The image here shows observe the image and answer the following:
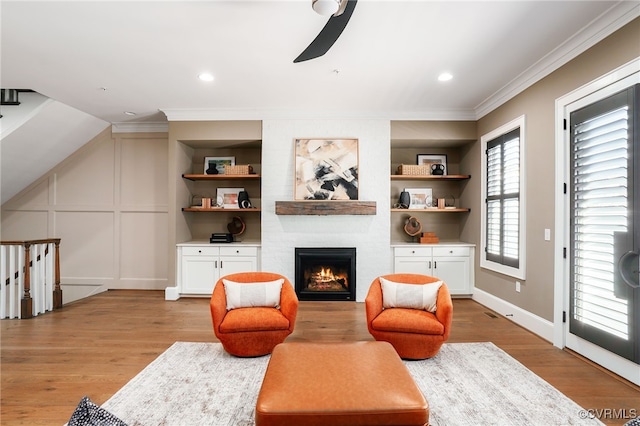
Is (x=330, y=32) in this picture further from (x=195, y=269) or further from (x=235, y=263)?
(x=195, y=269)

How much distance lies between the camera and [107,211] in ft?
19.3

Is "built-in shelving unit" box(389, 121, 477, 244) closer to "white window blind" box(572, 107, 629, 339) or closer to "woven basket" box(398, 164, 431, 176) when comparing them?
"woven basket" box(398, 164, 431, 176)

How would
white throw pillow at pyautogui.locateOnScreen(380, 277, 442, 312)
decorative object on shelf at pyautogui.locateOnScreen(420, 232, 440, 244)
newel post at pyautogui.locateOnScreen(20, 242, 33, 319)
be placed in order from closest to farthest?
white throw pillow at pyautogui.locateOnScreen(380, 277, 442, 312) → newel post at pyautogui.locateOnScreen(20, 242, 33, 319) → decorative object on shelf at pyautogui.locateOnScreen(420, 232, 440, 244)

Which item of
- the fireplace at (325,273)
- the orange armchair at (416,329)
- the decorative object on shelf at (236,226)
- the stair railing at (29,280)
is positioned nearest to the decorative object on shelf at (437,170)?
the fireplace at (325,273)

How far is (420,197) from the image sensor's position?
5.61 metres

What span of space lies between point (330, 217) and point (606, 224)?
3209 millimetres

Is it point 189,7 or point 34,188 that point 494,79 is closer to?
point 189,7

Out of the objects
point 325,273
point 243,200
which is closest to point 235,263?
point 243,200

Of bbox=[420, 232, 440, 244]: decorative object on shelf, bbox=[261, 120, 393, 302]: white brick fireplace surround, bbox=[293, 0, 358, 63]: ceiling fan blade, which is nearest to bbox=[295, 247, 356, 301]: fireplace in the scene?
bbox=[261, 120, 393, 302]: white brick fireplace surround

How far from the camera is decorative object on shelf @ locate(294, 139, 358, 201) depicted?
4969 mm

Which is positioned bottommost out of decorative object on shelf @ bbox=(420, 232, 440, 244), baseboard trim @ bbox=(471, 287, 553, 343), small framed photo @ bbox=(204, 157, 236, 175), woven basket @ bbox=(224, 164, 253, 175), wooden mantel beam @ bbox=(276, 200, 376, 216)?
baseboard trim @ bbox=(471, 287, 553, 343)

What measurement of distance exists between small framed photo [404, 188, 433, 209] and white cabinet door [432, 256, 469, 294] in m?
0.97

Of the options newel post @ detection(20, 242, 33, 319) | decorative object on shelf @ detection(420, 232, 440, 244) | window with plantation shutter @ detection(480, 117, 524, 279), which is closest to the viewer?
window with plantation shutter @ detection(480, 117, 524, 279)

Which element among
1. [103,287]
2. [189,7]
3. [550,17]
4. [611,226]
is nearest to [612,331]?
[611,226]
